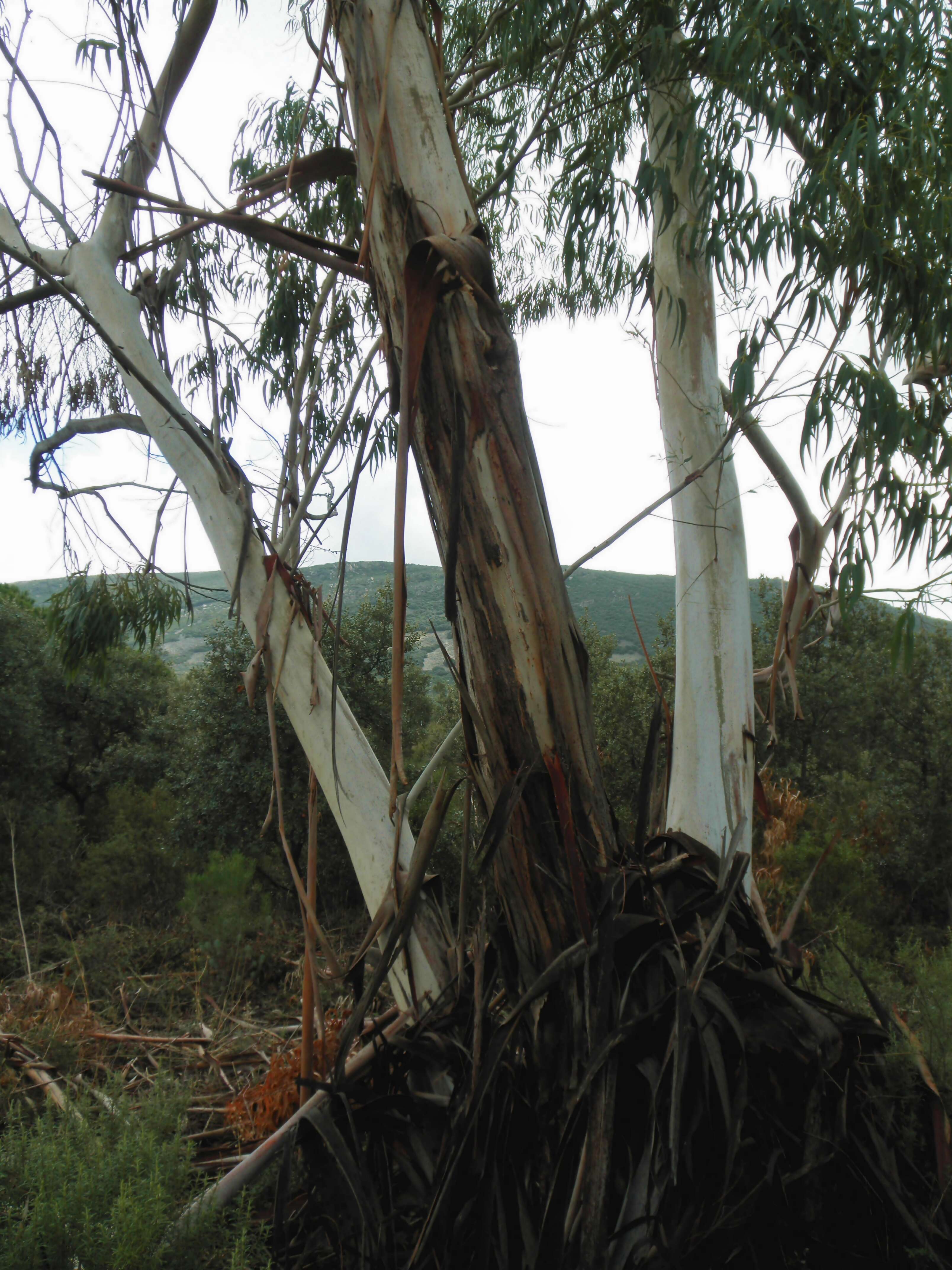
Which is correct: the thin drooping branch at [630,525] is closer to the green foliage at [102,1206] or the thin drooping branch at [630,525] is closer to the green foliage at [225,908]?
the green foliage at [102,1206]

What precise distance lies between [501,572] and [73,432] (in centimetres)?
296

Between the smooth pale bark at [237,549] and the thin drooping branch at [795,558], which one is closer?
the smooth pale bark at [237,549]

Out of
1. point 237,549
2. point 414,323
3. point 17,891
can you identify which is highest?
point 414,323

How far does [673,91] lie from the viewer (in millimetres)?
2561

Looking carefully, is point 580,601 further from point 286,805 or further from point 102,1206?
point 102,1206

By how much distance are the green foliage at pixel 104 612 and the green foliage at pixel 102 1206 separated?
2.50 metres

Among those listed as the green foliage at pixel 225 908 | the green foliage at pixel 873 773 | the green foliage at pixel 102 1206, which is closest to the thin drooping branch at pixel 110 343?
the green foliage at pixel 102 1206

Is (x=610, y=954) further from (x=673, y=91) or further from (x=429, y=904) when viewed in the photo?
(x=673, y=91)

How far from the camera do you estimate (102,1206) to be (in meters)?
1.34

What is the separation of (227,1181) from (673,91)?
10.5 feet

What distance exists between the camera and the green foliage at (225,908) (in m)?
4.47

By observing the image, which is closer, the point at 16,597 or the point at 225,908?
the point at 225,908

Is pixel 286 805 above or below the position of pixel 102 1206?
below

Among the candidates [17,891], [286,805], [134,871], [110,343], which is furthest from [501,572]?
[134,871]
